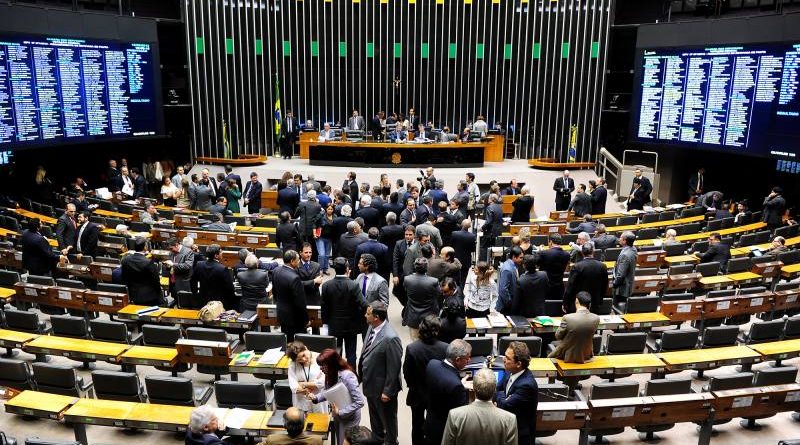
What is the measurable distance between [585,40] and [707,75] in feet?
20.0

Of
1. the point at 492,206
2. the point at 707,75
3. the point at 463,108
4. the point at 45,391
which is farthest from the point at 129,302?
the point at 463,108

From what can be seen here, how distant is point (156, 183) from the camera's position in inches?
722

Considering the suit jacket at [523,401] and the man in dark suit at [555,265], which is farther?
the man in dark suit at [555,265]

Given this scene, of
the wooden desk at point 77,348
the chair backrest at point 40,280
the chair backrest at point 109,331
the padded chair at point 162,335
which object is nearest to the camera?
the wooden desk at point 77,348

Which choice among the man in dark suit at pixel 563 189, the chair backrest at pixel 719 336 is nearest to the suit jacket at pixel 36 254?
the chair backrest at pixel 719 336

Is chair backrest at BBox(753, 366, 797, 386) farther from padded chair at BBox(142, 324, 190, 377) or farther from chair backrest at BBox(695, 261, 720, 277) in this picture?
padded chair at BBox(142, 324, 190, 377)

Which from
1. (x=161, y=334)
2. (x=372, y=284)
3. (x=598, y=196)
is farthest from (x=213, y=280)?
(x=598, y=196)

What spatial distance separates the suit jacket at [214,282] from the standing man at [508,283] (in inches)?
119

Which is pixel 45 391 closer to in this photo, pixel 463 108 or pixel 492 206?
pixel 492 206

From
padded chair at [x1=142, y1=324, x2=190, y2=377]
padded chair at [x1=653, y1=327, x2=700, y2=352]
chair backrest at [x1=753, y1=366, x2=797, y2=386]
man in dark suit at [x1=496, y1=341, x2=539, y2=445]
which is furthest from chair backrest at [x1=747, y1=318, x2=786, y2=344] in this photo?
padded chair at [x1=142, y1=324, x2=190, y2=377]

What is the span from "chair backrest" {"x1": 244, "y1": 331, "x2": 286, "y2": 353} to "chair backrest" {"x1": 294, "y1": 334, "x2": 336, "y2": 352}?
0.98ft

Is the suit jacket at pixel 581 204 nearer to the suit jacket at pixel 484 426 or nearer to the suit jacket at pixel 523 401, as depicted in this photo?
the suit jacket at pixel 523 401

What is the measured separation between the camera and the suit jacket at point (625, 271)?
7711mm

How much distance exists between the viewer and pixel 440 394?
14.1ft
